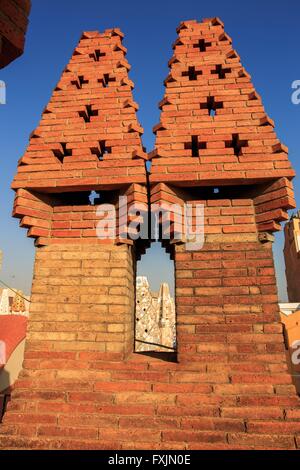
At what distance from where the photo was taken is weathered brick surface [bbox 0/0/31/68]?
230 centimetres

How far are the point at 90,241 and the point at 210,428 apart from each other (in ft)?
6.27

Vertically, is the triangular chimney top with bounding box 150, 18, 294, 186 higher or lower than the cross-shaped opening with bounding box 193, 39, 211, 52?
lower

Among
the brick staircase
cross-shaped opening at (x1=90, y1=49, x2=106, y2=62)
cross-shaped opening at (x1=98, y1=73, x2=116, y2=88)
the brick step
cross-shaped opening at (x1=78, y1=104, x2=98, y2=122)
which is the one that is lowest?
the brick step

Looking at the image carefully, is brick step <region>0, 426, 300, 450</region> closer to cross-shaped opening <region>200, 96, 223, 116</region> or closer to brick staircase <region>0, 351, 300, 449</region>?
brick staircase <region>0, 351, 300, 449</region>

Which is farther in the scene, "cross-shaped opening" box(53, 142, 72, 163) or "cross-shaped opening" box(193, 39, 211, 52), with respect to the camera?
"cross-shaped opening" box(193, 39, 211, 52)

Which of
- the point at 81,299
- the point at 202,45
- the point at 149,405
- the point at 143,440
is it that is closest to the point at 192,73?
the point at 202,45

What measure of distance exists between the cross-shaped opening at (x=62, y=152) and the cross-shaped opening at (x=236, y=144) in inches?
66.9

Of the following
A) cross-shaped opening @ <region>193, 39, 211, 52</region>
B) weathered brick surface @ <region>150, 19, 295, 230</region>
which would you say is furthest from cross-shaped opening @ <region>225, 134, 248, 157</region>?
cross-shaped opening @ <region>193, 39, 211, 52</region>

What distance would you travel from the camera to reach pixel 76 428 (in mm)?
2428

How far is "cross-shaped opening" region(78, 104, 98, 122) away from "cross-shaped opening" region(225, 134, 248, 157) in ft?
5.03

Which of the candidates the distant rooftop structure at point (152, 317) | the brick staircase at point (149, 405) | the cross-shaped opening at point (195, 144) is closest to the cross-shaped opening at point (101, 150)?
the cross-shaped opening at point (195, 144)

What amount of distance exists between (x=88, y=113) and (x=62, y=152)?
0.63m

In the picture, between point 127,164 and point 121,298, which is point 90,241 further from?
point 127,164
